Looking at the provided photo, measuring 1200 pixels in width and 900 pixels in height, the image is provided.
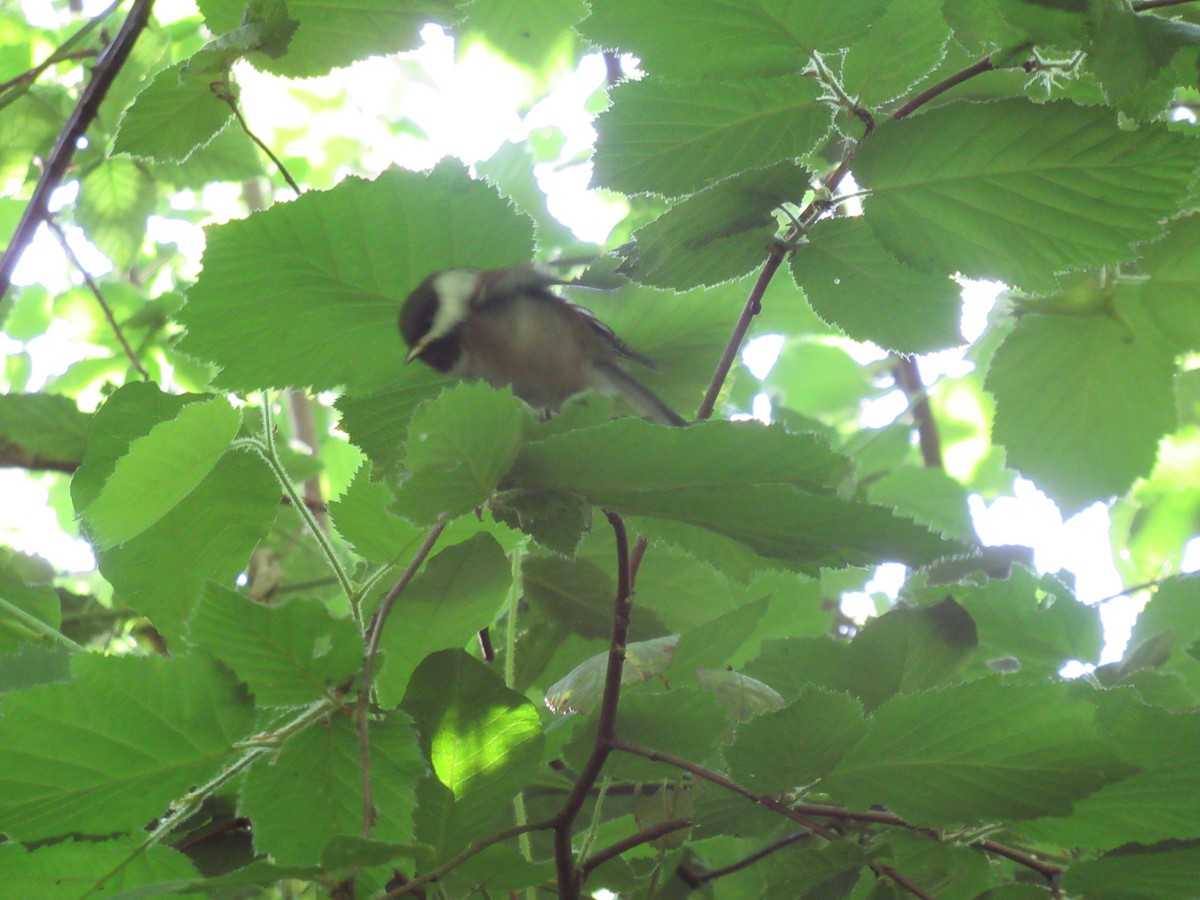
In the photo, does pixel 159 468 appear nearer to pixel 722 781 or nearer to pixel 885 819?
pixel 722 781

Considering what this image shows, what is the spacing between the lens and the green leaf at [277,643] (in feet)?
1.93

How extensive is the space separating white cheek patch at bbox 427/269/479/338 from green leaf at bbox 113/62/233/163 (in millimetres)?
251

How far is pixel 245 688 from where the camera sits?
2.04ft

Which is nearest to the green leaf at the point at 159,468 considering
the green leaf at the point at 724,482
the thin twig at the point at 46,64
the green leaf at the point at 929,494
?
the green leaf at the point at 724,482

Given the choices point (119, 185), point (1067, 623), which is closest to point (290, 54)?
point (119, 185)

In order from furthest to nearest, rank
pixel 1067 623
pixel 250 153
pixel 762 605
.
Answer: pixel 250 153 → pixel 1067 623 → pixel 762 605

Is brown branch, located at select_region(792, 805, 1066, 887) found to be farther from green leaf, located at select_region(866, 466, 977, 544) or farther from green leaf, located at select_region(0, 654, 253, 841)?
green leaf, located at select_region(866, 466, 977, 544)

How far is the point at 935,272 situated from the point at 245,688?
559 millimetres

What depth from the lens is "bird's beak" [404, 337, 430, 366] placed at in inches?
33.5

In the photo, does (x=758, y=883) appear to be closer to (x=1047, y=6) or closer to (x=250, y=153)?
(x=1047, y=6)

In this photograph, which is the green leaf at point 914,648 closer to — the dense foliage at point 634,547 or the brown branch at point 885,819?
the dense foliage at point 634,547

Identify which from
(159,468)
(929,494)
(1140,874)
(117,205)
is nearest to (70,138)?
(117,205)

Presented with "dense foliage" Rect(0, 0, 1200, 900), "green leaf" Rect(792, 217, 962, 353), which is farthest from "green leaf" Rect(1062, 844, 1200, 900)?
"green leaf" Rect(792, 217, 962, 353)

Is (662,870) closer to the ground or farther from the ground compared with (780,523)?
closer to the ground
